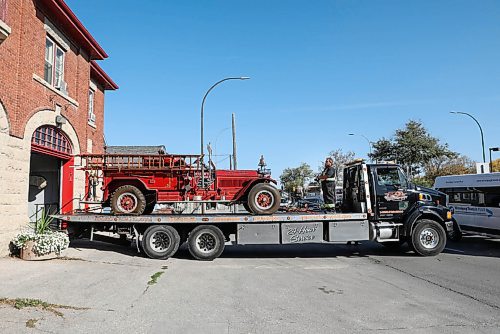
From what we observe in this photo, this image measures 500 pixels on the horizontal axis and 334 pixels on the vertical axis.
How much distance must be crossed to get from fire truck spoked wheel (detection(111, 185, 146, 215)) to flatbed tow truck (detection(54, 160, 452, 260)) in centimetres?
23

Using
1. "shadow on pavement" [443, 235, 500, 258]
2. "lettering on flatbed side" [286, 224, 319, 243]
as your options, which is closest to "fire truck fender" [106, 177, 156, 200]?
"lettering on flatbed side" [286, 224, 319, 243]

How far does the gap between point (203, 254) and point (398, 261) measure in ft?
16.6

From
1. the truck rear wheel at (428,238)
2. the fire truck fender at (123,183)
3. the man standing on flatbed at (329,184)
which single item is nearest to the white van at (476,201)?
the truck rear wheel at (428,238)

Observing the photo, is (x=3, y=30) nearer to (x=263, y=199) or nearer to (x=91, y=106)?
(x=263, y=199)

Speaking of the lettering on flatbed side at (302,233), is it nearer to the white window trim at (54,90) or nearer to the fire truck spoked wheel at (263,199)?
the fire truck spoked wheel at (263,199)

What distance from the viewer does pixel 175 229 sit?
33.0 ft

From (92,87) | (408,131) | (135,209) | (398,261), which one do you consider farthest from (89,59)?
(408,131)

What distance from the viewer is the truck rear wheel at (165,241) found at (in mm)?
9961

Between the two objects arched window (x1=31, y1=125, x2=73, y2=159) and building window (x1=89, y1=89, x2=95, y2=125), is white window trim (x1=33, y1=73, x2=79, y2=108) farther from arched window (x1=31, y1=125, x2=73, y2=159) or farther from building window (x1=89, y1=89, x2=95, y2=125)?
building window (x1=89, y1=89, x2=95, y2=125)

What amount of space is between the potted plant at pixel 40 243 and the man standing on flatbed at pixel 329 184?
24.4 ft

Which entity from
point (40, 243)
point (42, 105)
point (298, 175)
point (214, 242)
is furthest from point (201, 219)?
point (298, 175)

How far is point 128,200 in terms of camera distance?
1032 cm

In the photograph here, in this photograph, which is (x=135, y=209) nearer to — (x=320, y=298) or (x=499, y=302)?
(x=320, y=298)

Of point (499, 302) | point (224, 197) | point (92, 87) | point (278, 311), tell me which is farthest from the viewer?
point (92, 87)
